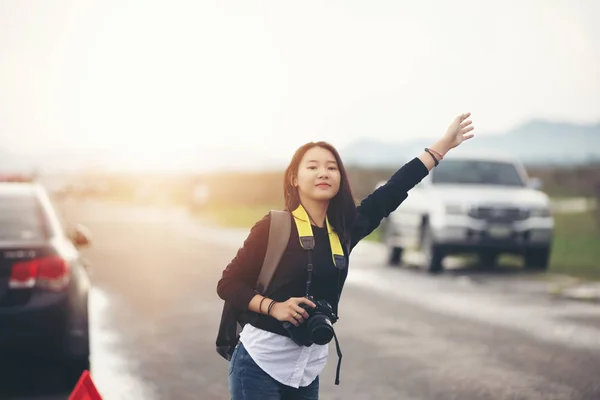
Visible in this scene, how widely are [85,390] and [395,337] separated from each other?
611cm

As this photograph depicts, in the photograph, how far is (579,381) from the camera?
7590 millimetres

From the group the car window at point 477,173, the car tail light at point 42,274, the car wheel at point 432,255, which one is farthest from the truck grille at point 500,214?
the car tail light at point 42,274

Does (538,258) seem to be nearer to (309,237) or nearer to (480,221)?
(480,221)

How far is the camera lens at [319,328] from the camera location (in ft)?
11.3

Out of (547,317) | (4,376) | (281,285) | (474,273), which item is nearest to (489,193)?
(474,273)

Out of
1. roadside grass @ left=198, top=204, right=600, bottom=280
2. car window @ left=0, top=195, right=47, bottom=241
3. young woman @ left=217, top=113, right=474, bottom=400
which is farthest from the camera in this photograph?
roadside grass @ left=198, top=204, right=600, bottom=280

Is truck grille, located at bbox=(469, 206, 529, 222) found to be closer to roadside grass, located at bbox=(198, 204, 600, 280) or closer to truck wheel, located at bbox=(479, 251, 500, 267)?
roadside grass, located at bbox=(198, 204, 600, 280)

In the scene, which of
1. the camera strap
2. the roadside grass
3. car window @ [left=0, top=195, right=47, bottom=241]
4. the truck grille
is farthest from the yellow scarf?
the truck grille

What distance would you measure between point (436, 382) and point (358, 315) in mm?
3934

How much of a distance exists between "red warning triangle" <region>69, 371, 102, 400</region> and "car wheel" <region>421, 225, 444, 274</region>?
13.1 meters

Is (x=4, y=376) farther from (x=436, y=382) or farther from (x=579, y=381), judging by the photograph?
(x=579, y=381)

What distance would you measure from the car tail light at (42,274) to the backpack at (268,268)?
11.5 feet

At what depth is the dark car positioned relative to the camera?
6.89m

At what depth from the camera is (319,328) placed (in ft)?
11.3
